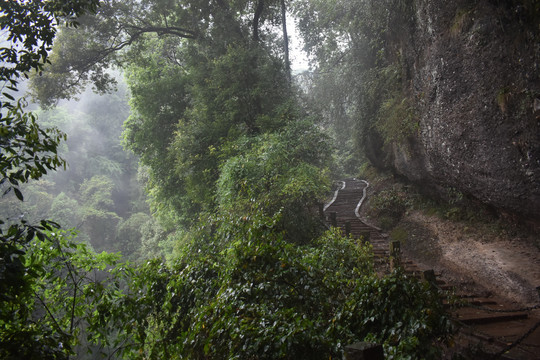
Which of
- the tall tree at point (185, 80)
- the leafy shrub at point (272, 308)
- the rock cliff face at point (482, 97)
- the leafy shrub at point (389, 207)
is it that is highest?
the tall tree at point (185, 80)

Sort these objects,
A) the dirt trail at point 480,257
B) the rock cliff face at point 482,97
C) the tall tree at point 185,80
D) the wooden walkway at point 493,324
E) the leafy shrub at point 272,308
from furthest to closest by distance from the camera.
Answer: the tall tree at point 185,80 → the dirt trail at point 480,257 → the rock cliff face at point 482,97 → the wooden walkway at point 493,324 → the leafy shrub at point 272,308

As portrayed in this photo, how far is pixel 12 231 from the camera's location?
2.77 meters

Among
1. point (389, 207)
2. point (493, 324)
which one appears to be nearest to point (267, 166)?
point (493, 324)

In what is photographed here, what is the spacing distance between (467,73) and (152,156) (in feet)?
58.3

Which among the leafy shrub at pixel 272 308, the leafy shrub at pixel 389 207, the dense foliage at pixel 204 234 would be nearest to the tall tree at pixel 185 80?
the dense foliage at pixel 204 234

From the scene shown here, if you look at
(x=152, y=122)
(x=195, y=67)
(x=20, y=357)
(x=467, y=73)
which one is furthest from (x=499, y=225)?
(x=152, y=122)

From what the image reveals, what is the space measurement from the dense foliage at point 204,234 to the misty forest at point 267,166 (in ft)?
0.13

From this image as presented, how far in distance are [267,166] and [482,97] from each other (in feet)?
20.8

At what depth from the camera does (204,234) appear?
22.9ft

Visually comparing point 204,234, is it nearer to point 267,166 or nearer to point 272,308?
point 272,308

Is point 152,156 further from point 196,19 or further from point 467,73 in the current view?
point 467,73

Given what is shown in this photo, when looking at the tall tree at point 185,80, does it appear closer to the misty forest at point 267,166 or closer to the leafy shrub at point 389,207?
the misty forest at point 267,166

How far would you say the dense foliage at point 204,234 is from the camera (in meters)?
3.27

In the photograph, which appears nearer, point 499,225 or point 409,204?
point 499,225
